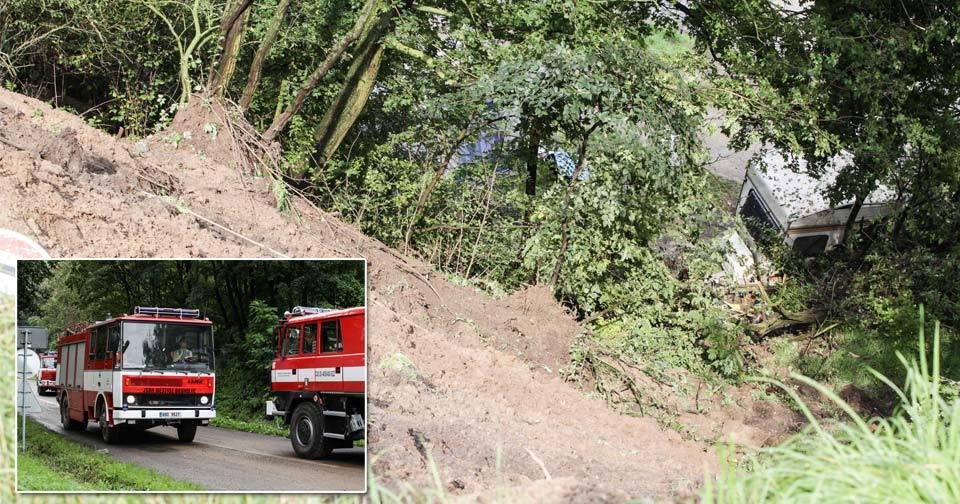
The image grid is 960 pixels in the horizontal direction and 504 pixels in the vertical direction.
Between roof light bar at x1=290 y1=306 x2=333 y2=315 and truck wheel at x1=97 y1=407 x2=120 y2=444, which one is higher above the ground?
roof light bar at x1=290 y1=306 x2=333 y2=315

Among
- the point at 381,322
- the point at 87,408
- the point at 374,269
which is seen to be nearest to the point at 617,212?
the point at 374,269

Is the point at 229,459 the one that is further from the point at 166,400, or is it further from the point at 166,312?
the point at 166,312

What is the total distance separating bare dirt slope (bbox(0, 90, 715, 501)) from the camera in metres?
6.68

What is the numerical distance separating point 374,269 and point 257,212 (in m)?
1.32

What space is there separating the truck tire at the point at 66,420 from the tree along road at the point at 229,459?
0.09 feet

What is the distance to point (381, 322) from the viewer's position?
26.6 feet

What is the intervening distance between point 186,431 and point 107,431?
1.19 ft

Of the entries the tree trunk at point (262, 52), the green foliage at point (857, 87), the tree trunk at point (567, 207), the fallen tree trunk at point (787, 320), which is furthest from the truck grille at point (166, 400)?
the fallen tree trunk at point (787, 320)

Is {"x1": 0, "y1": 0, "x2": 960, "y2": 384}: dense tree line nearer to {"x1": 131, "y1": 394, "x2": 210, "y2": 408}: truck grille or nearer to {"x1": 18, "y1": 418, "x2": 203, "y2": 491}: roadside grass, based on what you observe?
{"x1": 131, "y1": 394, "x2": 210, "y2": 408}: truck grille

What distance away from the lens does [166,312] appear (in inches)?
190

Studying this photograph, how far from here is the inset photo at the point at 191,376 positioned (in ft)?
14.5

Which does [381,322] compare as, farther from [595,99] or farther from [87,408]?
[595,99]

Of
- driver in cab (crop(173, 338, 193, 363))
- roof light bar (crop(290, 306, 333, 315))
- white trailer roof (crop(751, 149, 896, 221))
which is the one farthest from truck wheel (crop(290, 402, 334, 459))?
white trailer roof (crop(751, 149, 896, 221))

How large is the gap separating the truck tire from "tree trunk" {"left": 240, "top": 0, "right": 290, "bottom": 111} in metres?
7.82
